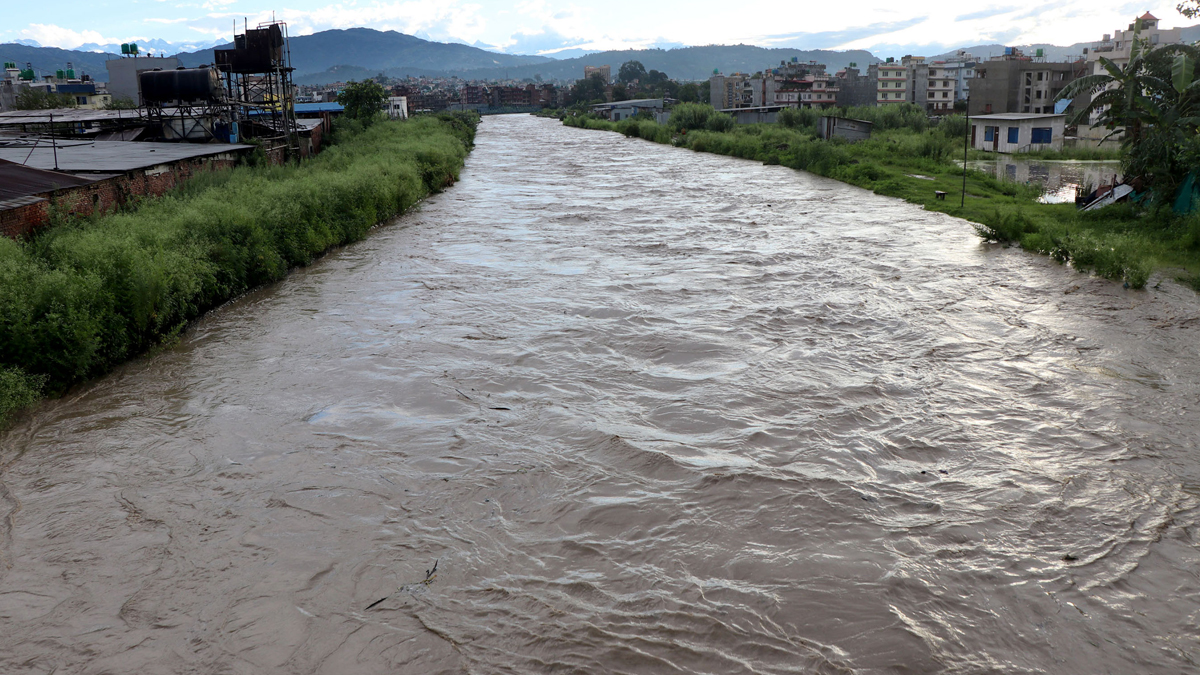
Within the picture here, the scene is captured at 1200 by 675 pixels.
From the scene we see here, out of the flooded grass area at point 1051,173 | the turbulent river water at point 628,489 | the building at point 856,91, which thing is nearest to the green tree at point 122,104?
the turbulent river water at point 628,489

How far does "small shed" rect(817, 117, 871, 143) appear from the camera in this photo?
37469 millimetres

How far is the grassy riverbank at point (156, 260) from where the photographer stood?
8.45m

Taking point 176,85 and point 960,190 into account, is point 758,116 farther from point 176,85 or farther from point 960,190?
point 176,85

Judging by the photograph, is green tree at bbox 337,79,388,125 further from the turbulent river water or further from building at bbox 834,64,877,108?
building at bbox 834,64,877,108

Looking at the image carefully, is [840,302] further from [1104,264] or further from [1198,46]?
[1198,46]

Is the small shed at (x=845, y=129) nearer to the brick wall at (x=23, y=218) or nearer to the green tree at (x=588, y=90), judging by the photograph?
the brick wall at (x=23, y=218)

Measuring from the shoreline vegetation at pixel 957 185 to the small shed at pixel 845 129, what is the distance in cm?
79

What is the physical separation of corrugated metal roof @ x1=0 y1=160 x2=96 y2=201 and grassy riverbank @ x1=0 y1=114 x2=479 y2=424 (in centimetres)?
67

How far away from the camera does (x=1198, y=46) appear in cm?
1605

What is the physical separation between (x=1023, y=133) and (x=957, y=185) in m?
19.3

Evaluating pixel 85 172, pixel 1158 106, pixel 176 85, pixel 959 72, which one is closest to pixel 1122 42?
pixel 959 72

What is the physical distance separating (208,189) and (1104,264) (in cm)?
1596

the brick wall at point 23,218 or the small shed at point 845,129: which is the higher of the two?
the small shed at point 845,129

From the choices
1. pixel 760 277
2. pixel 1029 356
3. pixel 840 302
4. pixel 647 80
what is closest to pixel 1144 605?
pixel 1029 356
